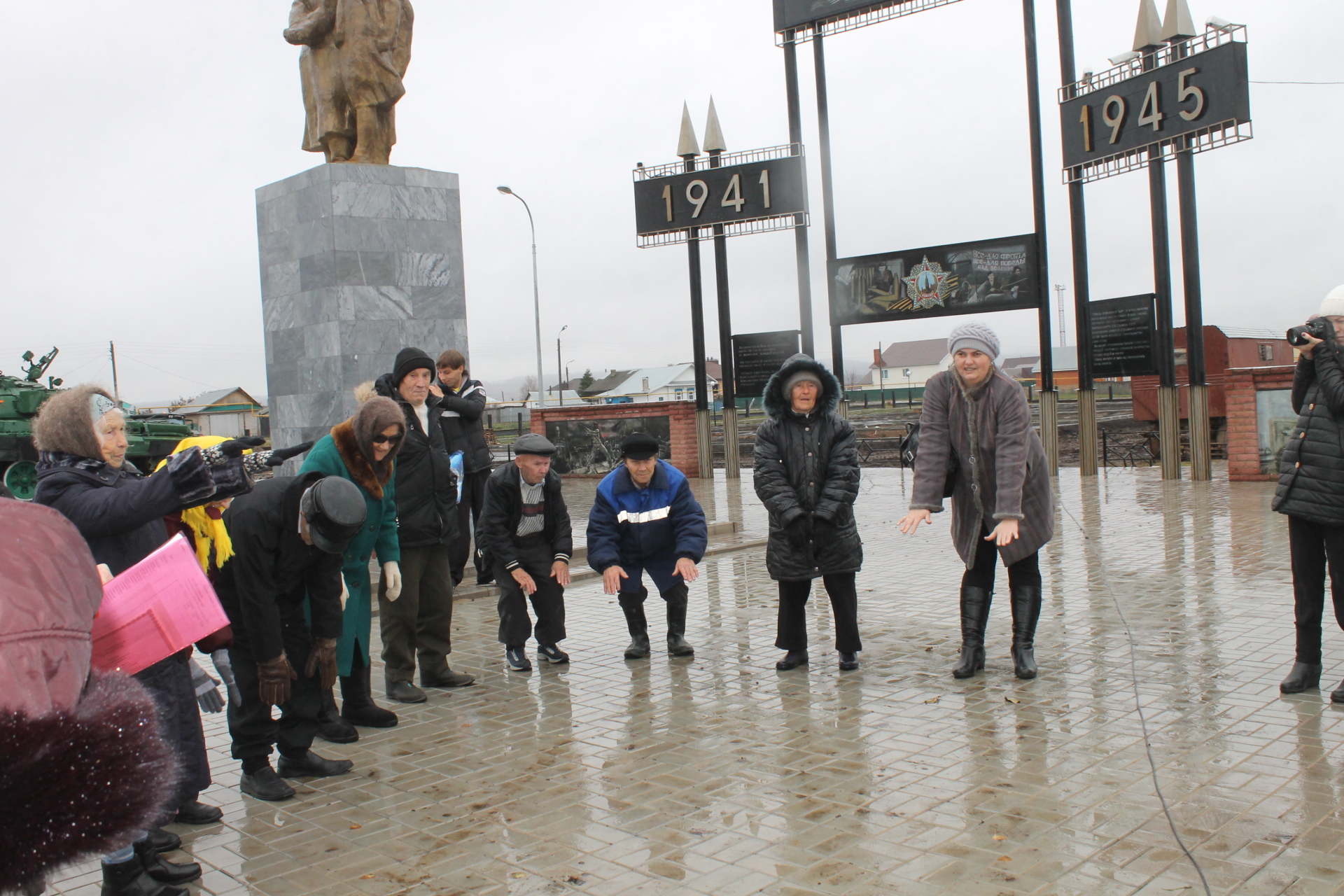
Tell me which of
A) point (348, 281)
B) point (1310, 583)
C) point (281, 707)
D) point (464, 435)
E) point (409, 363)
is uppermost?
point (348, 281)

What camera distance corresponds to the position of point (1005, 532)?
495cm

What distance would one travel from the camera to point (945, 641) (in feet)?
20.6

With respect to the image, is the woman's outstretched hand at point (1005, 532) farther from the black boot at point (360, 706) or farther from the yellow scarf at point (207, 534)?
the yellow scarf at point (207, 534)

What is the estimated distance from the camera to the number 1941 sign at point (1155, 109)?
48.7 ft

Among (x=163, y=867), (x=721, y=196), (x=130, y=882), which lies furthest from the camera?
(x=721, y=196)

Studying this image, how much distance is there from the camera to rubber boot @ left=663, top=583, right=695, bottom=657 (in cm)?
621

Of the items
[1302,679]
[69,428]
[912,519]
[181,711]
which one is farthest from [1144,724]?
[69,428]

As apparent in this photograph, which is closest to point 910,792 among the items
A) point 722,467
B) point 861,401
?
point 722,467

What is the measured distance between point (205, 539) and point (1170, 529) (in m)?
9.38

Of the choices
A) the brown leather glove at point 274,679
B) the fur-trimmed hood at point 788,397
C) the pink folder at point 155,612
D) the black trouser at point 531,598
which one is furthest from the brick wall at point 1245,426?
the pink folder at point 155,612

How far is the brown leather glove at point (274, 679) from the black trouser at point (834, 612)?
261cm

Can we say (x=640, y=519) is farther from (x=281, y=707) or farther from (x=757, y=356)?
(x=757, y=356)

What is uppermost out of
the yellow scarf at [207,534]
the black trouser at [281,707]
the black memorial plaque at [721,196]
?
the black memorial plaque at [721,196]

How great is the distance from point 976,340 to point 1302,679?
6.96 feet
